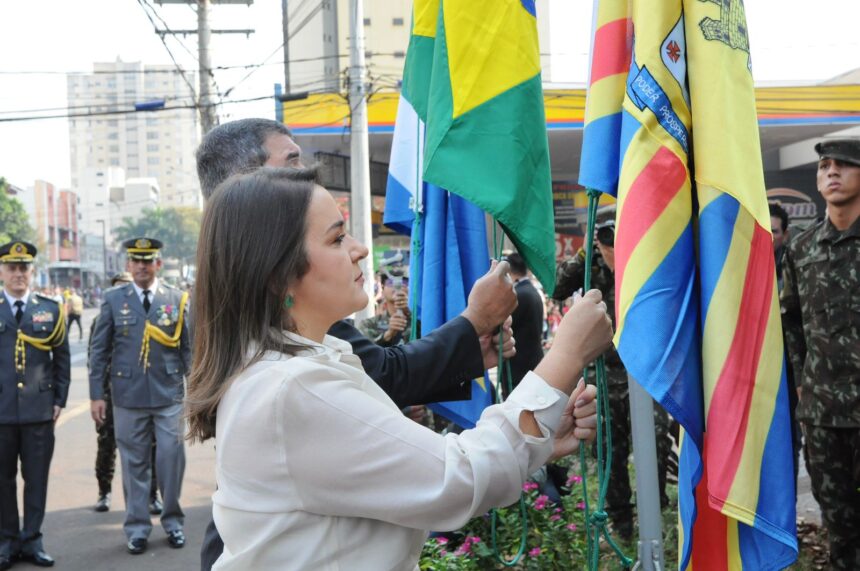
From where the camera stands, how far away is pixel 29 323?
667 cm

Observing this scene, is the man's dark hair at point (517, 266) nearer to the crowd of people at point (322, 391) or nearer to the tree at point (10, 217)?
the crowd of people at point (322, 391)

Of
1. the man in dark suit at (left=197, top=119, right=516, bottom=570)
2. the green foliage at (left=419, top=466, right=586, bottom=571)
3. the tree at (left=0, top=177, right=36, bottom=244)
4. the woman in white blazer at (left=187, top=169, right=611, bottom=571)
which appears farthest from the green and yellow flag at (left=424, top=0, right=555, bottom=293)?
the tree at (left=0, top=177, right=36, bottom=244)

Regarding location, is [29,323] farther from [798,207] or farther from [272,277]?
[798,207]

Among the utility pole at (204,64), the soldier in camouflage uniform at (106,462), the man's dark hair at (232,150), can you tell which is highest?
the utility pole at (204,64)

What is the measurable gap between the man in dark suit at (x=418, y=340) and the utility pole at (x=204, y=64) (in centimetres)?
1704

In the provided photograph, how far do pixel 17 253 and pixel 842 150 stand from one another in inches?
229

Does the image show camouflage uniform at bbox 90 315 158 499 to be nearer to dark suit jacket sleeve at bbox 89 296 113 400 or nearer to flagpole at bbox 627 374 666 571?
dark suit jacket sleeve at bbox 89 296 113 400

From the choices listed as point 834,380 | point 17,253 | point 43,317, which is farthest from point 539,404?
point 17,253

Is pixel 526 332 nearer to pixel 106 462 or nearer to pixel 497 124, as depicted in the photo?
pixel 497 124

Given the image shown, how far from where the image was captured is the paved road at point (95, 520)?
6098mm

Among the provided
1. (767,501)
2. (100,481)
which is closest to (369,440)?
(767,501)

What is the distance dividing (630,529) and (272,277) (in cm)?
445

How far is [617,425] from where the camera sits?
18.4 ft

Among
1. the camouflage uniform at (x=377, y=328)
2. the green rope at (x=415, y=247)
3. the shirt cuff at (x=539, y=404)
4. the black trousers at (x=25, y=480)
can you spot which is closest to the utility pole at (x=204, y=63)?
the camouflage uniform at (x=377, y=328)
